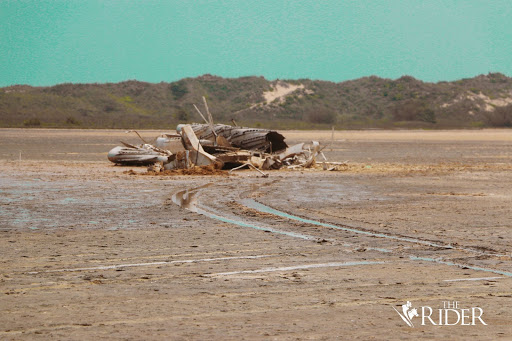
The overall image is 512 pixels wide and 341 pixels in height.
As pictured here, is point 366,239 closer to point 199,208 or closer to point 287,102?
point 199,208

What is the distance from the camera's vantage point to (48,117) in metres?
92.7

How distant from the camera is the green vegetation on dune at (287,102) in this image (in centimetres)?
10238

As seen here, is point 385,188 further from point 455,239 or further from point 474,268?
point 474,268

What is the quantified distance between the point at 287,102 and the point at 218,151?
99355 millimetres

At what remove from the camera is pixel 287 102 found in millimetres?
123562

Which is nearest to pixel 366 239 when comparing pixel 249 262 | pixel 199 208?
pixel 249 262

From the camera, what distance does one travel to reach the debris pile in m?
23.5

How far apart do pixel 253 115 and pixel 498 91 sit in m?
47.1

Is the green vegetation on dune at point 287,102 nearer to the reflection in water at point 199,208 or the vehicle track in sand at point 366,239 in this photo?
the reflection in water at point 199,208

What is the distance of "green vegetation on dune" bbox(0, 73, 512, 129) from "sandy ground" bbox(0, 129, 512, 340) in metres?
77.2

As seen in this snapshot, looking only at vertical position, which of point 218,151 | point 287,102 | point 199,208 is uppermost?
point 287,102

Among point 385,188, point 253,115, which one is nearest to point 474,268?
point 385,188

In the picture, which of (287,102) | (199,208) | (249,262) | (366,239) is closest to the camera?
(249,262)

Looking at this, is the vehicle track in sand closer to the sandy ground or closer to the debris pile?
the sandy ground
